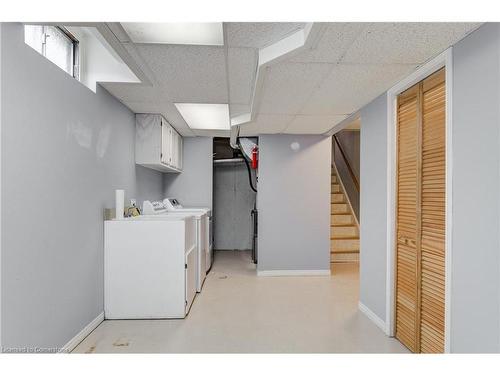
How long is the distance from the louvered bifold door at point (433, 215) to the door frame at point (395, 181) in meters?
0.12

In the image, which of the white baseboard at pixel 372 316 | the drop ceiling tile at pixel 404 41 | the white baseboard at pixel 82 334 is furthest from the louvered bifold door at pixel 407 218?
the white baseboard at pixel 82 334

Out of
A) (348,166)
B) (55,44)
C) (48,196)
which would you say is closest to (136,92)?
(55,44)

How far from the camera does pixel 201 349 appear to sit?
2.38m

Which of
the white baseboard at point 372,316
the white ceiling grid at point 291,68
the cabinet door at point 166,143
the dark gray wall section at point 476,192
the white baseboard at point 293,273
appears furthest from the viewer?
the white baseboard at point 293,273

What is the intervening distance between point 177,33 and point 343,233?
15.4 ft

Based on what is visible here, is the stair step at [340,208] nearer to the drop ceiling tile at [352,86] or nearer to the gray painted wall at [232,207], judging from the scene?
the gray painted wall at [232,207]

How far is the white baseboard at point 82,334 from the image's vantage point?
225 centimetres

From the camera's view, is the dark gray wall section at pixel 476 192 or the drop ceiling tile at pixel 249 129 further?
the drop ceiling tile at pixel 249 129

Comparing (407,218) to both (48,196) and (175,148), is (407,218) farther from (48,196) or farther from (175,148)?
(175,148)

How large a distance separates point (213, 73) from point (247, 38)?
2.13 ft

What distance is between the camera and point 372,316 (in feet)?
9.68

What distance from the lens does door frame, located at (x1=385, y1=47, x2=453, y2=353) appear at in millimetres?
1861

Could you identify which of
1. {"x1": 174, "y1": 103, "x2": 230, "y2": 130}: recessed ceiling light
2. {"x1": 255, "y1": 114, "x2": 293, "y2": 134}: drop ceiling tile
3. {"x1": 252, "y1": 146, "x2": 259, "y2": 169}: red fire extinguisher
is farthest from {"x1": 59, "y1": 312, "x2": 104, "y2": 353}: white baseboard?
{"x1": 252, "y1": 146, "x2": 259, "y2": 169}: red fire extinguisher

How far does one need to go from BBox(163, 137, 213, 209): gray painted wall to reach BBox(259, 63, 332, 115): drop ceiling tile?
Result: 2.36m
